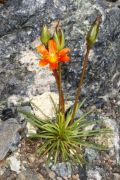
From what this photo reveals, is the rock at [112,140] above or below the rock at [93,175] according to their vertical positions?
above

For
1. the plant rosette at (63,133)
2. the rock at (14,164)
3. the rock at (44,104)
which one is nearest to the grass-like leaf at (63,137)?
the plant rosette at (63,133)

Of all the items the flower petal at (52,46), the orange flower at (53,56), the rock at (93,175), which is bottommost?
the rock at (93,175)

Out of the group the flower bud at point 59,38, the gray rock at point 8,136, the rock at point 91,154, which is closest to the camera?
the flower bud at point 59,38

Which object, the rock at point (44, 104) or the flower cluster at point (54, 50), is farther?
the rock at point (44, 104)

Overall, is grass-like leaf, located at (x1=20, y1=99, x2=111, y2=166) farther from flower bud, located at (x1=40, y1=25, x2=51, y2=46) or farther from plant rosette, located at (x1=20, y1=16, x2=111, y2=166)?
flower bud, located at (x1=40, y1=25, x2=51, y2=46)

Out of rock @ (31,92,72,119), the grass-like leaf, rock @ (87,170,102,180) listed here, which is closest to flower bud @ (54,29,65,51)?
the grass-like leaf

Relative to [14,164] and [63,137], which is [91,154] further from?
[14,164]

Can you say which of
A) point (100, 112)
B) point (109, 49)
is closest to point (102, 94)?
point (100, 112)

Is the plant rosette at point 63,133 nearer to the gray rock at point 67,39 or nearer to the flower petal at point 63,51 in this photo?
the gray rock at point 67,39
